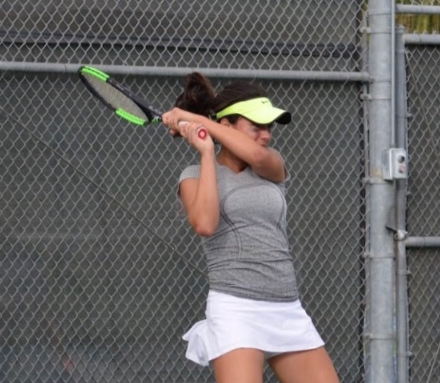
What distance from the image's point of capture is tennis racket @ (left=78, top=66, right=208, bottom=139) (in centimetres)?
421

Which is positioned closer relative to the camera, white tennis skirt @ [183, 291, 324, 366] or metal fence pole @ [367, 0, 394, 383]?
white tennis skirt @ [183, 291, 324, 366]

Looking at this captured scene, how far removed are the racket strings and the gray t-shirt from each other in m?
0.48

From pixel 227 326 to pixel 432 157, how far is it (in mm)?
2509

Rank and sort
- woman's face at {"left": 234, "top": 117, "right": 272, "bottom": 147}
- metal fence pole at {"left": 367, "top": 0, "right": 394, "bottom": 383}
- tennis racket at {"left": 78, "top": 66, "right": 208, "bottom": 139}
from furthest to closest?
metal fence pole at {"left": 367, "top": 0, "right": 394, "bottom": 383} < tennis racket at {"left": 78, "top": 66, "right": 208, "bottom": 139} < woman's face at {"left": 234, "top": 117, "right": 272, "bottom": 147}

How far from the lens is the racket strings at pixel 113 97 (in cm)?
431

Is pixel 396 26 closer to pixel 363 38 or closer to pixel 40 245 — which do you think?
pixel 363 38

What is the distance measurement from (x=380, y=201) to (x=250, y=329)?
2.06 m

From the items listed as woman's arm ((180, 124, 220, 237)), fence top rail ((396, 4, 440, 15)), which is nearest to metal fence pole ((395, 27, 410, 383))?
fence top rail ((396, 4, 440, 15))

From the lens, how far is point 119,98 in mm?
4383

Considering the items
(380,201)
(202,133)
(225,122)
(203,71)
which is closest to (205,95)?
(225,122)

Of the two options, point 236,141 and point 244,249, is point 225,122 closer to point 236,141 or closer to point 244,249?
point 236,141

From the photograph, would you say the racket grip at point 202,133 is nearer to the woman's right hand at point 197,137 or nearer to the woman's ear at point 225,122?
the woman's right hand at point 197,137

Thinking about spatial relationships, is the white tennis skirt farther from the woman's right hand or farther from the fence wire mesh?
the fence wire mesh

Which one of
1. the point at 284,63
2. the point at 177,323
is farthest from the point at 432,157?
the point at 177,323
